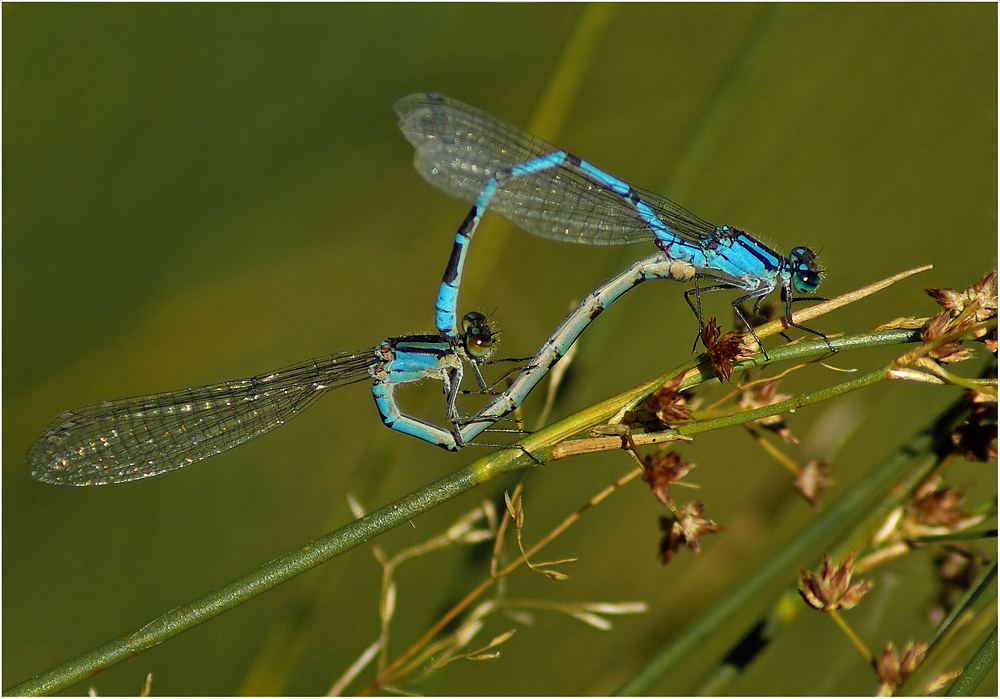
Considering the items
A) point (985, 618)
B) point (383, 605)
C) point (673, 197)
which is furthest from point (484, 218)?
point (985, 618)

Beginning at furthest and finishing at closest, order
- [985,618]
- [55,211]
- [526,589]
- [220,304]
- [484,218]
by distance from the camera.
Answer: [220,304] → [55,211] → [526,589] → [484,218] → [985,618]

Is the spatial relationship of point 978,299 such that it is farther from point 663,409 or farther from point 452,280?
point 452,280

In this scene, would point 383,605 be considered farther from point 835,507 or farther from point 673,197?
point 673,197

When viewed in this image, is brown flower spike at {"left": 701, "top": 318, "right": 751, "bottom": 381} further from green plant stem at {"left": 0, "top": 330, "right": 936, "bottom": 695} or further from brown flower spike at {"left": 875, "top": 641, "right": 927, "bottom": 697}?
brown flower spike at {"left": 875, "top": 641, "right": 927, "bottom": 697}

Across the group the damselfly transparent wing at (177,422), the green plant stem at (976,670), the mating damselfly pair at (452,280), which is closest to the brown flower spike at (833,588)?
the green plant stem at (976,670)

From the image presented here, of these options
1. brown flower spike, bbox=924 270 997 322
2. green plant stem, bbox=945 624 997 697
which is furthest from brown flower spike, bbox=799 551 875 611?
brown flower spike, bbox=924 270 997 322

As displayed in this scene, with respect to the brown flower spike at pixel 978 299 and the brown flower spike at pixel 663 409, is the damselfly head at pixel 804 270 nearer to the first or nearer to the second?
the brown flower spike at pixel 978 299
